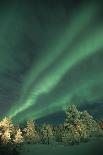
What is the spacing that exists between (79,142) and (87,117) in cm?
3122

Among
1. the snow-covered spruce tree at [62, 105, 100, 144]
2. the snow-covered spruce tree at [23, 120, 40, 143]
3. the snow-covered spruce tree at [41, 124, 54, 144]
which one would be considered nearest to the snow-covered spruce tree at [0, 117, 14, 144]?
the snow-covered spruce tree at [62, 105, 100, 144]

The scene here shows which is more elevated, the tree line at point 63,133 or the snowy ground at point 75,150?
the tree line at point 63,133

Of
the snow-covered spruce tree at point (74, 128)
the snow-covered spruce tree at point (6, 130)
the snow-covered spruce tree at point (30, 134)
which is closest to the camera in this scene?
the snow-covered spruce tree at point (6, 130)

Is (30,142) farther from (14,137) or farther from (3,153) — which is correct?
A: (3,153)

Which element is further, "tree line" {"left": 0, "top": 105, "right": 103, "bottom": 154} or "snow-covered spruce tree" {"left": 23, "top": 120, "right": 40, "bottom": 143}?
"snow-covered spruce tree" {"left": 23, "top": 120, "right": 40, "bottom": 143}

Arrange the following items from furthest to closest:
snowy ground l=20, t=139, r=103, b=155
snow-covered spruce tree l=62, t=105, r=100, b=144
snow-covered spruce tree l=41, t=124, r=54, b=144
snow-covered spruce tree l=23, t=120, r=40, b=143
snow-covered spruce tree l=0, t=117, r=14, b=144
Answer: snow-covered spruce tree l=41, t=124, r=54, b=144 → snow-covered spruce tree l=23, t=120, r=40, b=143 → snow-covered spruce tree l=62, t=105, r=100, b=144 → snow-covered spruce tree l=0, t=117, r=14, b=144 → snowy ground l=20, t=139, r=103, b=155

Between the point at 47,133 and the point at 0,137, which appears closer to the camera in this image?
the point at 0,137

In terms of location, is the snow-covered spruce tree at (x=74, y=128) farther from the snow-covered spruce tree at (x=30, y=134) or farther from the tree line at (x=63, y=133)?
the snow-covered spruce tree at (x=30, y=134)

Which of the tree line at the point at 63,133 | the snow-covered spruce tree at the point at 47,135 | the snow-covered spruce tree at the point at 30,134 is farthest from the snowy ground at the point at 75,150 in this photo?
the snow-covered spruce tree at the point at 47,135

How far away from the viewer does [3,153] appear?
258 ft

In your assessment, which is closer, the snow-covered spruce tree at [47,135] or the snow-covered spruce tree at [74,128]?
the snow-covered spruce tree at [74,128]

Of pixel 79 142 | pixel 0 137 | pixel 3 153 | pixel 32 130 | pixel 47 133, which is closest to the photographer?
pixel 3 153

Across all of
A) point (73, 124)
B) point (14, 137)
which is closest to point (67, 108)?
point (73, 124)

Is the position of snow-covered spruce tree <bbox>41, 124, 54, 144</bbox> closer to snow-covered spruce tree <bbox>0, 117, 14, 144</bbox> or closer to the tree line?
the tree line
